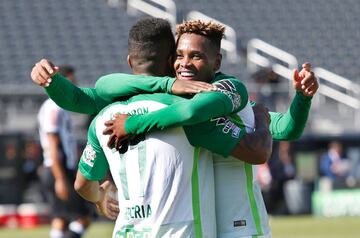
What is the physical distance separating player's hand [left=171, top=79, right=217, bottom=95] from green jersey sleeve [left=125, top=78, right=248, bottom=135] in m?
0.03

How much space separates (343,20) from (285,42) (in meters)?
2.22

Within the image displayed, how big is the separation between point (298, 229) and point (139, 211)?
11.4 metres

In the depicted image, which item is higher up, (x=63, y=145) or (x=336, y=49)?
(x=336, y=49)

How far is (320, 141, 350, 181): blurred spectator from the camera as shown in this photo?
20.5 metres

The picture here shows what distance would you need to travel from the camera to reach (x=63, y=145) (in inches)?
→ 414

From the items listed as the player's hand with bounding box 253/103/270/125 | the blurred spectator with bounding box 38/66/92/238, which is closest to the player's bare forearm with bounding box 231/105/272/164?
the player's hand with bounding box 253/103/270/125

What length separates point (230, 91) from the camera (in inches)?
178

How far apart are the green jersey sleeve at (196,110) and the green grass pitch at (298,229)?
9744 mm

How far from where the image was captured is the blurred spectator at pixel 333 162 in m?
20.5

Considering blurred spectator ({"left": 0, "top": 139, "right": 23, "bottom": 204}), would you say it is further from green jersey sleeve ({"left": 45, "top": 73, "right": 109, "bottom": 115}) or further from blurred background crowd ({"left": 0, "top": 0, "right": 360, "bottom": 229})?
green jersey sleeve ({"left": 45, "top": 73, "right": 109, "bottom": 115})

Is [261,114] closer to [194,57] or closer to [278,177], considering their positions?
[194,57]

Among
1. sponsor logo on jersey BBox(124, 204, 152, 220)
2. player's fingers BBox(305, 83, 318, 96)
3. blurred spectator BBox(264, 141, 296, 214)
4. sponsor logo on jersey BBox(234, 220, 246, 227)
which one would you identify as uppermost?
blurred spectator BBox(264, 141, 296, 214)

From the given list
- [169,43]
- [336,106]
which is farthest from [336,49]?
[169,43]

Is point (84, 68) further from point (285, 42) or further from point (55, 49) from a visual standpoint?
point (285, 42)
